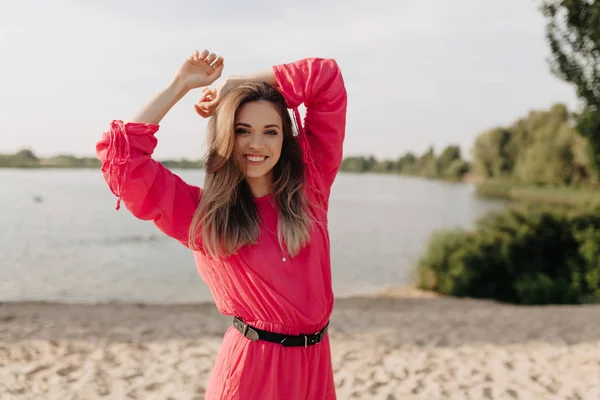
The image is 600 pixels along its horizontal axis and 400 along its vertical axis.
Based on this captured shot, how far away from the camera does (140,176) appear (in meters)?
1.43

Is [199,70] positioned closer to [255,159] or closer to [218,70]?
[218,70]

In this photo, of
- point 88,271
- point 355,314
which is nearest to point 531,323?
point 355,314

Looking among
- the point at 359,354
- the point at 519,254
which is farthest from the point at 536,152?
the point at 359,354

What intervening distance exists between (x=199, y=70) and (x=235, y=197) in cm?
48

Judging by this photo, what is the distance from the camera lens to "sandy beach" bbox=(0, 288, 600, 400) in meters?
4.11

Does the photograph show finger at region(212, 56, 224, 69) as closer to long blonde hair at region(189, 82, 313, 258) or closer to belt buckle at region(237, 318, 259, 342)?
long blonde hair at region(189, 82, 313, 258)

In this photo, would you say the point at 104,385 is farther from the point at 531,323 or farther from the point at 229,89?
the point at 531,323

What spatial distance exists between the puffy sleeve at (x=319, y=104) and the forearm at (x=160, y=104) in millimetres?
376

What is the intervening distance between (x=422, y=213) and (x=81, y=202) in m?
19.3

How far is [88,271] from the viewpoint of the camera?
473 inches

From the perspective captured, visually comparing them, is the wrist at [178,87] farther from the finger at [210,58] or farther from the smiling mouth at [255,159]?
the smiling mouth at [255,159]

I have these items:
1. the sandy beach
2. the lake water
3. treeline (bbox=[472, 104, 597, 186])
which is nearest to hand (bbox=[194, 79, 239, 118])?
the sandy beach

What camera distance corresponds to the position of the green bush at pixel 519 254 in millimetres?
9523

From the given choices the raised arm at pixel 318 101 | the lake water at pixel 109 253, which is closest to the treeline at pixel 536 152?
the lake water at pixel 109 253
